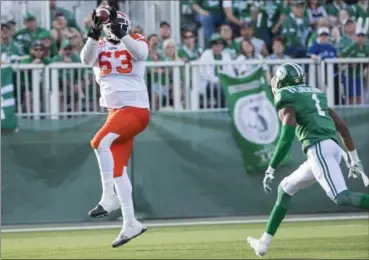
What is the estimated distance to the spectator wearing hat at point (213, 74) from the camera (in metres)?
16.7

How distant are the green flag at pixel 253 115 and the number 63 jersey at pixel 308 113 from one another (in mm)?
5798

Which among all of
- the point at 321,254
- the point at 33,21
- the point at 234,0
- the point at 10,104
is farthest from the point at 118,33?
the point at 234,0

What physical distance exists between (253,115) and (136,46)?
623 centimetres

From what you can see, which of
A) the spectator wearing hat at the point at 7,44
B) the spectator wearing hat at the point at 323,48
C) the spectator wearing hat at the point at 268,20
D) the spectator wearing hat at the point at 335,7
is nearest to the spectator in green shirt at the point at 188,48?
the spectator wearing hat at the point at 268,20

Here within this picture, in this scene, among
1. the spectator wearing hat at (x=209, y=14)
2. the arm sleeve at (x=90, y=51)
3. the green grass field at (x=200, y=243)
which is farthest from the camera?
the spectator wearing hat at (x=209, y=14)

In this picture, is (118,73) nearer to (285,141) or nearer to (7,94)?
(285,141)

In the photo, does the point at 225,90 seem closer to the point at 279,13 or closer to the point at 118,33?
the point at 279,13

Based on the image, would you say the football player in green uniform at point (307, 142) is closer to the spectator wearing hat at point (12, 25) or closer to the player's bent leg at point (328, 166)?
the player's bent leg at point (328, 166)

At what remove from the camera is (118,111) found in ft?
35.9

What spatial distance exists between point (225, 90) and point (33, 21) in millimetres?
3299

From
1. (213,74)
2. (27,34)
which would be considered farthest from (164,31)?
(27,34)

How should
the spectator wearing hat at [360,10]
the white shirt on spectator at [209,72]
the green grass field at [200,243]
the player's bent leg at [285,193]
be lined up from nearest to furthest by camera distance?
the player's bent leg at [285,193] → the green grass field at [200,243] → the white shirt on spectator at [209,72] → the spectator wearing hat at [360,10]

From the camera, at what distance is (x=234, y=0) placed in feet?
62.4

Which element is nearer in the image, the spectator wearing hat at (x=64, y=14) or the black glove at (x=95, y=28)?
the black glove at (x=95, y=28)
